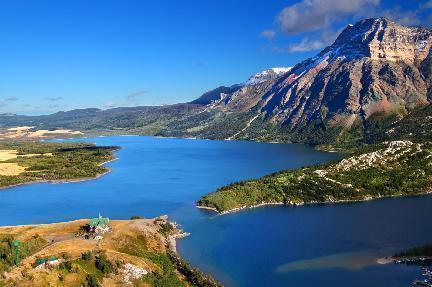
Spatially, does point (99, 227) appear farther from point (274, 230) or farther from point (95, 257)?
point (274, 230)

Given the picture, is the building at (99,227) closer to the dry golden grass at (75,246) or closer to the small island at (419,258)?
the dry golden grass at (75,246)


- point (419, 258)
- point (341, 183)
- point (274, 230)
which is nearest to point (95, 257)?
point (274, 230)

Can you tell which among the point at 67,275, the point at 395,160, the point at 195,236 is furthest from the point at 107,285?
the point at 395,160

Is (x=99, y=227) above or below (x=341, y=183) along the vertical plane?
below

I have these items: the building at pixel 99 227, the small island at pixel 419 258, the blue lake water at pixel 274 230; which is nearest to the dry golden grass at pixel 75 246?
the building at pixel 99 227

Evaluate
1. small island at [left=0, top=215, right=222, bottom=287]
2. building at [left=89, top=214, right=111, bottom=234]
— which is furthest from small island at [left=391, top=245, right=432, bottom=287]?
building at [left=89, top=214, right=111, bottom=234]

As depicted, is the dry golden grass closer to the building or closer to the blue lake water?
the building
